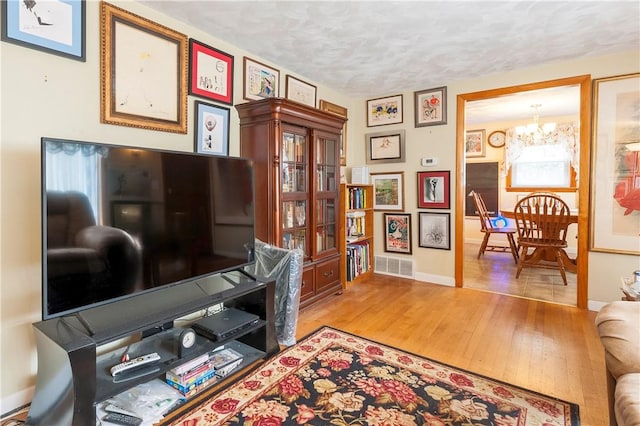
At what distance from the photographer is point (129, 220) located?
163cm

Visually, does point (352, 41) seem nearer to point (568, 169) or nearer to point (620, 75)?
point (620, 75)

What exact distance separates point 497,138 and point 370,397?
5.60 m

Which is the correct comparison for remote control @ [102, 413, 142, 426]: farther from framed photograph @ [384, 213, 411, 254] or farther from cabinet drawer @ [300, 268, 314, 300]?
framed photograph @ [384, 213, 411, 254]

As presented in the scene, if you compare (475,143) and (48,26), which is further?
(475,143)

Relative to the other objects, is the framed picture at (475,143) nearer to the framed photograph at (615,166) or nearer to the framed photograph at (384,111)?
the framed photograph at (384,111)

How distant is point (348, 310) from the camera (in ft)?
9.88

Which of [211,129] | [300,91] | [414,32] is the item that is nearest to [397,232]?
[300,91]

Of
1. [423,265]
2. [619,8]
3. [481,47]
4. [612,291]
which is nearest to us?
[619,8]

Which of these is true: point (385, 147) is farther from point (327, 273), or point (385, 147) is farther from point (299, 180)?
point (327, 273)

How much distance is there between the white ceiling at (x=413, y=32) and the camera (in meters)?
2.13

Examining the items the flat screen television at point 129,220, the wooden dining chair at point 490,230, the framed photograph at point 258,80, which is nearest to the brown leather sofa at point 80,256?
the flat screen television at point 129,220

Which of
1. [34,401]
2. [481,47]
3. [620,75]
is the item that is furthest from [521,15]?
[34,401]

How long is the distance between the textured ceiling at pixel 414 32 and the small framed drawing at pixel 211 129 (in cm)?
56

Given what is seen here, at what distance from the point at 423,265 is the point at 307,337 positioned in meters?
2.04
